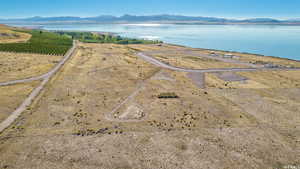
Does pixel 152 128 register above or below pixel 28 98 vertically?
below

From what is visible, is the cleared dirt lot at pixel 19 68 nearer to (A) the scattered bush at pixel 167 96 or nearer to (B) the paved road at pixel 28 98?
(B) the paved road at pixel 28 98

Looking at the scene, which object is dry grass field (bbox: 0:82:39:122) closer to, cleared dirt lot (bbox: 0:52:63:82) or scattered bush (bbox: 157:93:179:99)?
cleared dirt lot (bbox: 0:52:63:82)

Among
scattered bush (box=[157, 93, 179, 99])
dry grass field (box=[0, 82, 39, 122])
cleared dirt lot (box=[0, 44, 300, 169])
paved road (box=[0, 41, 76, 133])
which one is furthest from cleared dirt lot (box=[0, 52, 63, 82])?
scattered bush (box=[157, 93, 179, 99])

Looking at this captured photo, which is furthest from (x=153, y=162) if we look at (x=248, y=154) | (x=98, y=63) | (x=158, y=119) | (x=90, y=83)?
(x=98, y=63)

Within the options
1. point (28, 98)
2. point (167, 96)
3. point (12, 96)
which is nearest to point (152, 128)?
point (167, 96)

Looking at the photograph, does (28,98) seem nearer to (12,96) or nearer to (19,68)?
(12,96)

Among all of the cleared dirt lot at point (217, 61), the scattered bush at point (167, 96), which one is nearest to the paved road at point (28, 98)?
the scattered bush at point (167, 96)

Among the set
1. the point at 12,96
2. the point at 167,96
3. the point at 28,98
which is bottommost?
the point at 28,98

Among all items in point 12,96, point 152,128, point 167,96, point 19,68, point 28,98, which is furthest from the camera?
point 19,68

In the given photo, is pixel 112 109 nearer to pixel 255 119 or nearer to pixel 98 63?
pixel 255 119
